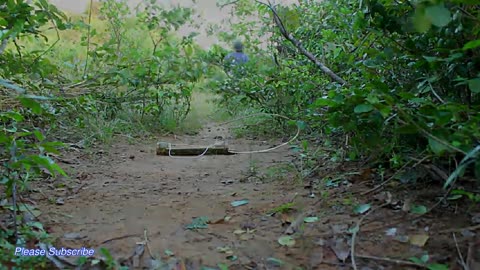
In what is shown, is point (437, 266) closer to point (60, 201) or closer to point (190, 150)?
point (60, 201)

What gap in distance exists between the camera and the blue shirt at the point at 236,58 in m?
4.59

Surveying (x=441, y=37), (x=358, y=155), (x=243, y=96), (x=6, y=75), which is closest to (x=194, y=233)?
(x=358, y=155)

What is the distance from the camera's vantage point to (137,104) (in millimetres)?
4004

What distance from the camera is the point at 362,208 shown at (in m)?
1.65

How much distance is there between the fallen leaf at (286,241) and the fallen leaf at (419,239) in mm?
372

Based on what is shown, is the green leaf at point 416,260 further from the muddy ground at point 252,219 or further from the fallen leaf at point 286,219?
the fallen leaf at point 286,219

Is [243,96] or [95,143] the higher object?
[243,96]

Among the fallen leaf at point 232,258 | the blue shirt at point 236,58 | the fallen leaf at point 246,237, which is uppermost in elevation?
the blue shirt at point 236,58

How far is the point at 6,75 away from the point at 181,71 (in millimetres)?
1691

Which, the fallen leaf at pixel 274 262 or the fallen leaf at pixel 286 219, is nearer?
the fallen leaf at pixel 274 262

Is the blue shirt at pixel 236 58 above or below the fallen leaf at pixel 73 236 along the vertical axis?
above

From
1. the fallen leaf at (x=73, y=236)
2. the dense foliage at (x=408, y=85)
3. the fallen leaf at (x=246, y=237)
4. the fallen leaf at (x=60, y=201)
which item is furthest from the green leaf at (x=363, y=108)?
the fallen leaf at (x=60, y=201)

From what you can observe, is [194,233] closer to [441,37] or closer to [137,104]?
[441,37]

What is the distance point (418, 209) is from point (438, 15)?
711mm
